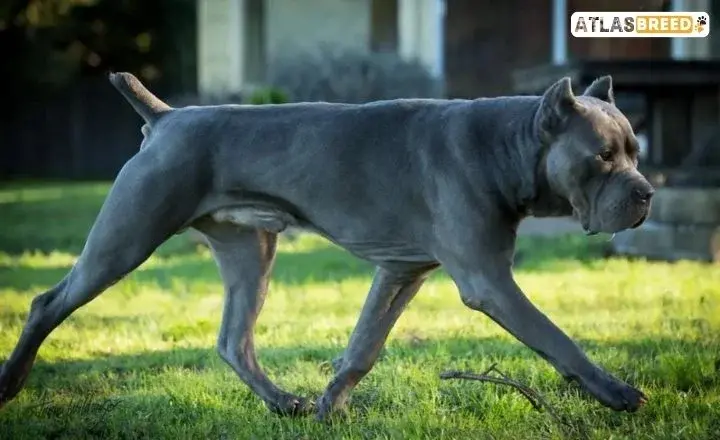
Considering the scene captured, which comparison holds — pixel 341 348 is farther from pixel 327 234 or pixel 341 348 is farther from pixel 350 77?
pixel 350 77

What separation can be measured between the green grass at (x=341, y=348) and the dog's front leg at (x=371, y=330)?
0.29 ft

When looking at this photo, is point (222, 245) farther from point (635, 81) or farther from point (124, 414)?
point (635, 81)

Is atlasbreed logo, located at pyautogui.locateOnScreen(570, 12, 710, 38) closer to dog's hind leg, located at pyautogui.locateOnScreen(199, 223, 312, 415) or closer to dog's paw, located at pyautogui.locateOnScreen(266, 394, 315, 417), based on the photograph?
dog's hind leg, located at pyautogui.locateOnScreen(199, 223, 312, 415)

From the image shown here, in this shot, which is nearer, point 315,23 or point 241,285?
point 241,285

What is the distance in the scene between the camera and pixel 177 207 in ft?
9.48

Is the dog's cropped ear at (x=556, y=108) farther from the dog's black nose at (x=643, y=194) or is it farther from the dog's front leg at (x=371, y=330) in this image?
the dog's front leg at (x=371, y=330)

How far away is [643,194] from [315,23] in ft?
14.1

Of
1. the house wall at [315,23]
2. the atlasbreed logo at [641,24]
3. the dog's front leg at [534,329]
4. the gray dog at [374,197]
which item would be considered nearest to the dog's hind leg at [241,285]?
the gray dog at [374,197]

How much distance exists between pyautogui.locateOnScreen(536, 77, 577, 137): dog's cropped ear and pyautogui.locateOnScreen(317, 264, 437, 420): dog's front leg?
62 centimetres

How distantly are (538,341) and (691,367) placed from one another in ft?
3.08

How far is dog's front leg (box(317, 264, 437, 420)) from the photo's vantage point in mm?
3004

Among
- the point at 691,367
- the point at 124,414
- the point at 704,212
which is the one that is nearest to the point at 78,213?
the point at 704,212

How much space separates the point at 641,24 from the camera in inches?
144

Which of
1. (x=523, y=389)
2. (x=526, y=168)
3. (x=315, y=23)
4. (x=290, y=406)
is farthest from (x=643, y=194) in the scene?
(x=315, y=23)
